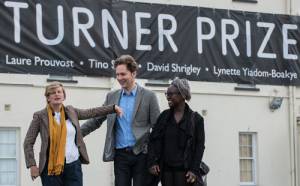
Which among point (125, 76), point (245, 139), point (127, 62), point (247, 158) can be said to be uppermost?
point (127, 62)

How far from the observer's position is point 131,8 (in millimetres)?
19781

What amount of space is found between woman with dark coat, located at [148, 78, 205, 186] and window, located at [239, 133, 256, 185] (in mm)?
13800

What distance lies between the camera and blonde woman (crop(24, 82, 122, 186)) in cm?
785

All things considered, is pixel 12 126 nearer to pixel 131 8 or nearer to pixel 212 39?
pixel 131 8

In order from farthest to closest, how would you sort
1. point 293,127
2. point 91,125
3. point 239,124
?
1. point 293,127
2. point 239,124
3. point 91,125

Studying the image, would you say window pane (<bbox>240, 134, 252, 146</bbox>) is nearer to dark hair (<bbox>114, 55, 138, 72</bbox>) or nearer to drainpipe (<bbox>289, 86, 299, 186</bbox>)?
drainpipe (<bbox>289, 86, 299, 186</bbox>)

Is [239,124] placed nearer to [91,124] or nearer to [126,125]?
[91,124]

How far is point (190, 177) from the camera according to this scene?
790 centimetres

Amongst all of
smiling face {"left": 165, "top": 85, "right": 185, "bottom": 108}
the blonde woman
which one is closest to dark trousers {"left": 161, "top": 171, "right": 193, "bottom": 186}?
smiling face {"left": 165, "top": 85, "right": 185, "bottom": 108}

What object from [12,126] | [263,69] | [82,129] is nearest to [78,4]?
[12,126]

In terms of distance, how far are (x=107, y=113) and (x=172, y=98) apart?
72 cm

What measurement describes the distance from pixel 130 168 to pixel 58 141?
0.88 m

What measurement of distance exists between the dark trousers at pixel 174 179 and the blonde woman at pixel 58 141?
86 cm

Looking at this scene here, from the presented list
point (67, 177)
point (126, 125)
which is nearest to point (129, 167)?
point (126, 125)
